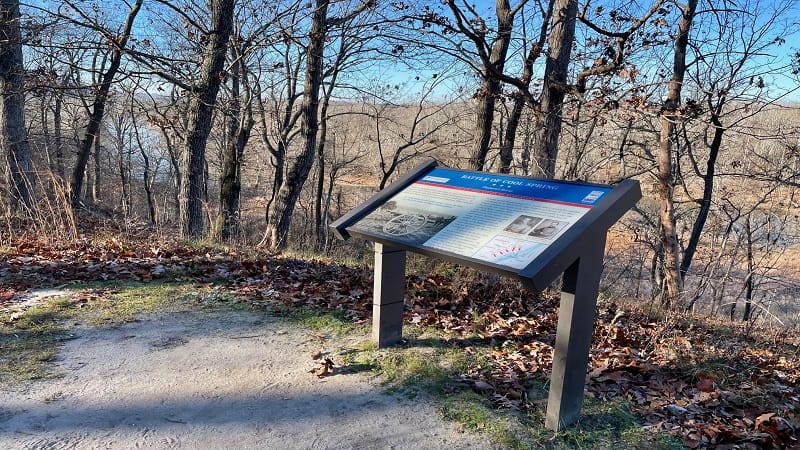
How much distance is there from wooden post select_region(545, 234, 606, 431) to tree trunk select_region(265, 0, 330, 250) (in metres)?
8.00

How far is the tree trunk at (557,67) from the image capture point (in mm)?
7230

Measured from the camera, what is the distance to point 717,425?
3180mm

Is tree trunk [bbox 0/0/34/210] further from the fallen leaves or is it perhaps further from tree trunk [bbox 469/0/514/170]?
the fallen leaves

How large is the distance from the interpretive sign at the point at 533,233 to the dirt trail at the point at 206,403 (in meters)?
0.76

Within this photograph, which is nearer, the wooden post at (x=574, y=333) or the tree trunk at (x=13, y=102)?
the wooden post at (x=574, y=333)

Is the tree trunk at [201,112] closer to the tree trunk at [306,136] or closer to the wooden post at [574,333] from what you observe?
the tree trunk at [306,136]

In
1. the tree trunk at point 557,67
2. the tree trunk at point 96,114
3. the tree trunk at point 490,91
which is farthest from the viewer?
the tree trunk at point 96,114

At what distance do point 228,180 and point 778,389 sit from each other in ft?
36.8

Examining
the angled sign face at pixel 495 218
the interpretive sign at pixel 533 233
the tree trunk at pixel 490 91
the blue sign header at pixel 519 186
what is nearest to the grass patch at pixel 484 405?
the interpretive sign at pixel 533 233

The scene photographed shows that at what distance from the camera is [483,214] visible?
3.28 m

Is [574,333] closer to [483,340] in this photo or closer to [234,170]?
[483,340]

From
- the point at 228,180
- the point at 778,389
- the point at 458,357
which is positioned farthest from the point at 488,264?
the point at 228,180

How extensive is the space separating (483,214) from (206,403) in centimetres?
215

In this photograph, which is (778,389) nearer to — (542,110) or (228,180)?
(542,110)
